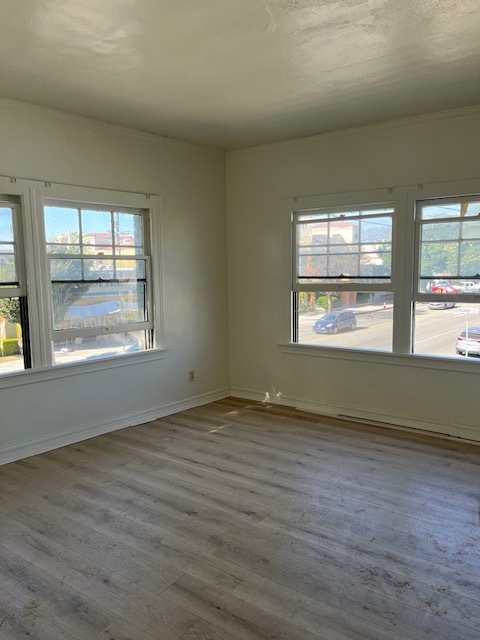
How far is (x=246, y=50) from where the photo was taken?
9.04 ft

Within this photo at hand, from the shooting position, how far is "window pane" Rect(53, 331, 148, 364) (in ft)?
13.3

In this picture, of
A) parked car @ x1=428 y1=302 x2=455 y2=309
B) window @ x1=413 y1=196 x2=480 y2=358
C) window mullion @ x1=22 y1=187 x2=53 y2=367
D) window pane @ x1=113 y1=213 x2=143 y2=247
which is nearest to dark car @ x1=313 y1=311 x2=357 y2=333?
window @ x1=413 y1=196 x2=480 y2=358

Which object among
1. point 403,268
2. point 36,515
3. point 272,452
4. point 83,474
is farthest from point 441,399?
point 36,515

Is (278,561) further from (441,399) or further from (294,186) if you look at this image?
(294,186)

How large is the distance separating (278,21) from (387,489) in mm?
2810

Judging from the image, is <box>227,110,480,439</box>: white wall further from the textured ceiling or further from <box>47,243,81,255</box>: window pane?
<box>47,243,81,255</box>: window pane

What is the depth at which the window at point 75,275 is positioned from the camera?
12.1ft

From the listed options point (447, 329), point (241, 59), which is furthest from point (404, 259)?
point (241, 59)

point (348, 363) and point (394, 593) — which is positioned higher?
point (348, 363)

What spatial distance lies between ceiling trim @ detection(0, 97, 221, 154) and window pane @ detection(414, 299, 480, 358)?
2.70m

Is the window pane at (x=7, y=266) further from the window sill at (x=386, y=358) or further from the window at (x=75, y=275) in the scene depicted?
the window sill at (x=386, y=358)

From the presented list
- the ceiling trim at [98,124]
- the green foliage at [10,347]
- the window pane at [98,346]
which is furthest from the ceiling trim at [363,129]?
the green foliage at [10,347]

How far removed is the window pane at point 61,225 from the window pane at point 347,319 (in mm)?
2259

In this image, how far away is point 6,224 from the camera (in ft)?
12.0
